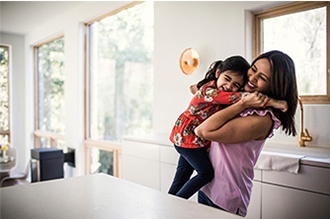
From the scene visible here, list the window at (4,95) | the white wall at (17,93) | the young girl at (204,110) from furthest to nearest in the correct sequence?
1. the white wall at (17,93)
2. the window at (4,95)
3. the young girl at (204,110)

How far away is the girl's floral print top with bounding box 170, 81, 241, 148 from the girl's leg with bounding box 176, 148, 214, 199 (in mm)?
35

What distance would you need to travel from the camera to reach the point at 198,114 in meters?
1.55

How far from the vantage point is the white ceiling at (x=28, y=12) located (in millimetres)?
4078

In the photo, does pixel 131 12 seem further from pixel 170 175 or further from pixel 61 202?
pixel 61 202

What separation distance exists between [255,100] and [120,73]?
5441mm

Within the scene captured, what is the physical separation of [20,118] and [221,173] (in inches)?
210

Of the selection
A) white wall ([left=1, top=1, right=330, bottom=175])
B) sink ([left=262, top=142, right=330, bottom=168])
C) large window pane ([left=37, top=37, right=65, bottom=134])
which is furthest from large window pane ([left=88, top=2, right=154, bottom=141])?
sink ([left=262, top=142, right=330, bottom=168])

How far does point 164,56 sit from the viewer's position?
3.08 metres

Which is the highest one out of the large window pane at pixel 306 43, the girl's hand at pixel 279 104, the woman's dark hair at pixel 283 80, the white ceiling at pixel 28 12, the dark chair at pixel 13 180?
the white ceiling at pixel 28 12

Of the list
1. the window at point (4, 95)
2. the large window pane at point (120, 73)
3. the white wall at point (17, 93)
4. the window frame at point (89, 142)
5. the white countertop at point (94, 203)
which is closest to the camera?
the white countertop at point (94, 203)

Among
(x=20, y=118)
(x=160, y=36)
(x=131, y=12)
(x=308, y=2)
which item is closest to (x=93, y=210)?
(x=308, y=2)

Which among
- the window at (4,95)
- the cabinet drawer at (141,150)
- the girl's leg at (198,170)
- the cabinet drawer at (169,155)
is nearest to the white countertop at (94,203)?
the girl's leg at (198,170)

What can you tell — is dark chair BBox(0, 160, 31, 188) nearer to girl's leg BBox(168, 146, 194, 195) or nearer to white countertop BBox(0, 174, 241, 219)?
girl's leg BBox(168, 146, 194, 195)

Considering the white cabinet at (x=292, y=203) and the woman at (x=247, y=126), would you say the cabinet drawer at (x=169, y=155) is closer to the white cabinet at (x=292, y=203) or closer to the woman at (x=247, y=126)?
the white cabinet at (x=292, y=203)
